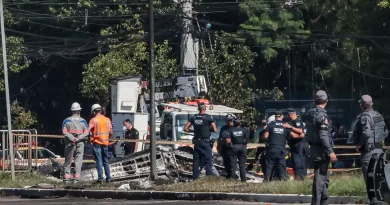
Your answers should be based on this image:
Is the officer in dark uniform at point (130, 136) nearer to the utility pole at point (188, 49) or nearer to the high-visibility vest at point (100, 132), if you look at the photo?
the utility pole at point (188, 49)

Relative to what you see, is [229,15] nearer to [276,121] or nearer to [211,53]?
[211,53]

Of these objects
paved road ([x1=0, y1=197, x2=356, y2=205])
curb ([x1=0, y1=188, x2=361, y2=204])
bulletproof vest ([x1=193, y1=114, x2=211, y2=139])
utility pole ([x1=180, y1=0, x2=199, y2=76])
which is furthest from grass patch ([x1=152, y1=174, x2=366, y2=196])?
utility pole ([x1=180, y1=0, x2=199, y2=76])

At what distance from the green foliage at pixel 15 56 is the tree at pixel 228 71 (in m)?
7.87

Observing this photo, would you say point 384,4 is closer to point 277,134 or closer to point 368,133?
point 277,134

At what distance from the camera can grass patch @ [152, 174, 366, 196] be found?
1477 cm

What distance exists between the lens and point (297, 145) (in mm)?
19406

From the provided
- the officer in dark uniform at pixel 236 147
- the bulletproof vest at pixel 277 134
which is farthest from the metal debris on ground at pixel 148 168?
the bulletproof vest at pixel 277 134

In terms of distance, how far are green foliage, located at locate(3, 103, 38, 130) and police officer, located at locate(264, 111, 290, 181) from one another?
26494mm

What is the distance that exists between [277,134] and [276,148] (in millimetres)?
313

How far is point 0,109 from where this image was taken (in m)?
48.9

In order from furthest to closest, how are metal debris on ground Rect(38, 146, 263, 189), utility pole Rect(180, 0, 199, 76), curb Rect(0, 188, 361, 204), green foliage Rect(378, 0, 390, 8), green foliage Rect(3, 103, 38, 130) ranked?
green foliage Rect(3, 103, 38, 130), utility pole Rect(180, 0, 199, 76), green foliage Rect(378, 0, 390, 8), metal debris on ground Rect(38, 146, 263, 189), curb Rect(0, 188, 361, 204)

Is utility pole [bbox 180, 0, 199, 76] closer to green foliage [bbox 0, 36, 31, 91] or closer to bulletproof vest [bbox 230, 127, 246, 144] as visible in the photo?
green foliage [bbox 0, 36, 31, 91]

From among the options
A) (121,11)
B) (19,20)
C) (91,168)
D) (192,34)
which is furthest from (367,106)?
(19,20)

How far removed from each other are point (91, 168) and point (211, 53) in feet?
54.4
